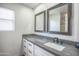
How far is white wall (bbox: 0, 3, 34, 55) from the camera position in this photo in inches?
46.9

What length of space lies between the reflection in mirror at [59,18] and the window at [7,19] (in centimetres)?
52

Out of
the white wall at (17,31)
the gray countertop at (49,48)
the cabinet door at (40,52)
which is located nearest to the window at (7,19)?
the white wall at (17,31)

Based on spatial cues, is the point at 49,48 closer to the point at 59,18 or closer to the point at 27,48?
the point at 27,48

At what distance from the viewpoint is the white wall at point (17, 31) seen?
1191mm

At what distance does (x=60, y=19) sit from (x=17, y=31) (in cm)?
62

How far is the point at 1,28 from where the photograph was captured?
117 centimetres

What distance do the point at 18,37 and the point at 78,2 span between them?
934 mm

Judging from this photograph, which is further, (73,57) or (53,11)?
(53,11)

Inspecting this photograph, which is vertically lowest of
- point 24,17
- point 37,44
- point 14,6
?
point 37,44

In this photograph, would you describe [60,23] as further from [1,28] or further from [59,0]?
[1,28]

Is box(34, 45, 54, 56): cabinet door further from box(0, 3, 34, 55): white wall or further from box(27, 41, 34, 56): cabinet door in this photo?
box(0, 3, 34, 55): white wall

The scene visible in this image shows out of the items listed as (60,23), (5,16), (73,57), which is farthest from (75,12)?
(5,16)

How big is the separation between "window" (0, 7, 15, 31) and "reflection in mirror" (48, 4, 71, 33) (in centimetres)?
52

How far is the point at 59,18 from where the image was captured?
124cm
